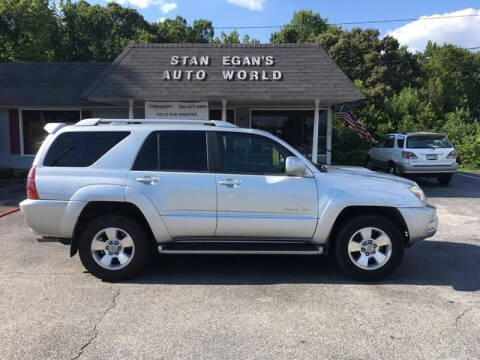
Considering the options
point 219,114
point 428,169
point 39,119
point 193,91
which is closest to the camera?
point 193,91

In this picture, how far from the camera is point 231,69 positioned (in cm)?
1318

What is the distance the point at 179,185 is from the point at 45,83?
14291mm

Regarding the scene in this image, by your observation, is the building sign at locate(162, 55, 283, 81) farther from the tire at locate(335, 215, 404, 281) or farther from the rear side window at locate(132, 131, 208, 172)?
the tire at locate(335, 215, 404, 281)

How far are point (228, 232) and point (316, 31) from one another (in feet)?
189

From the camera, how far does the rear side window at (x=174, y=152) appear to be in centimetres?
523

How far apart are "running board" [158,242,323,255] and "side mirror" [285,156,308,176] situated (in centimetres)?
86

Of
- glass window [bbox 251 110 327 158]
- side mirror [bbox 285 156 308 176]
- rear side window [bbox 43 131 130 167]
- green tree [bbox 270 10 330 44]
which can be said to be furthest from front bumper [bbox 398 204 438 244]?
green tree [bbox 270 10 330 44]

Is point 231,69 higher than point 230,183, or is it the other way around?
point 231,69

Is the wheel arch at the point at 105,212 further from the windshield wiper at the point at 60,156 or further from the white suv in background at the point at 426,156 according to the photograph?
the white suv in background at the point at 426,156

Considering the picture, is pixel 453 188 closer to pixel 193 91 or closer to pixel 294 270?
pixel 193 91

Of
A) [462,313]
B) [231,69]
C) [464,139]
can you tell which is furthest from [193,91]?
[464,139]

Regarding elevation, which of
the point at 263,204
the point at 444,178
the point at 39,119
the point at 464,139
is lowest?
the point at 444,178

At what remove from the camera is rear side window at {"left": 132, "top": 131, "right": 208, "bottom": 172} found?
523 centimetres

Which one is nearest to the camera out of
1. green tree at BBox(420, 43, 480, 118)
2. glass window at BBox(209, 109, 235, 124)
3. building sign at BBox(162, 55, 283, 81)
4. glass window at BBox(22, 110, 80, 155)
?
building sign at BBox(162, 55, 283, 81)
